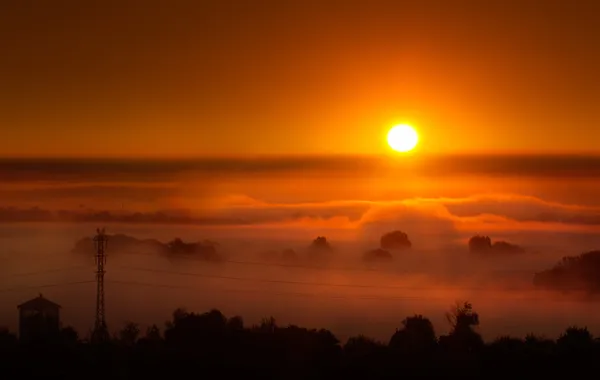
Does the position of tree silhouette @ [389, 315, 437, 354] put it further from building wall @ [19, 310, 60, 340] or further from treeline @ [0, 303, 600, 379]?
building wall @ [19, 310, 60, 340]

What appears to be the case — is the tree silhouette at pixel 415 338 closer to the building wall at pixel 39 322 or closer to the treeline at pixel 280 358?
the treeline at pixel 280 358

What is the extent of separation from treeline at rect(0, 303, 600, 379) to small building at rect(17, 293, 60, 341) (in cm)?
500

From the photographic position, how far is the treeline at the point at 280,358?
23.2 metres

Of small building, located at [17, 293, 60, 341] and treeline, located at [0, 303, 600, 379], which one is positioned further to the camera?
small building, located at [17, 293, 60, 341]

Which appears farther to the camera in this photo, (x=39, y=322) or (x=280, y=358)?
(x=39, y=322)

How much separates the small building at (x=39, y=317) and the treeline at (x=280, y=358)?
500 cm

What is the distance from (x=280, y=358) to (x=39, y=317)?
1266 cm

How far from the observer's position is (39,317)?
34.8 metres

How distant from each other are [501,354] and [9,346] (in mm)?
11807

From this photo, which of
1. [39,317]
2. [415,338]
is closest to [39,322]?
[39,317]

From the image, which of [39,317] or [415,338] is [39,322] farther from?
[415,338]

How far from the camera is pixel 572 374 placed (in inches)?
927

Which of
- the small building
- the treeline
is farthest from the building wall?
the treeline

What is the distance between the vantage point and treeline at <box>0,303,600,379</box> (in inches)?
912
